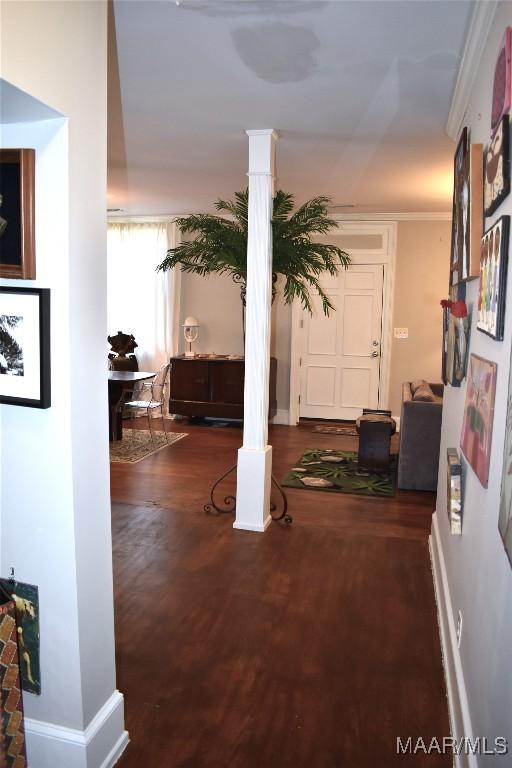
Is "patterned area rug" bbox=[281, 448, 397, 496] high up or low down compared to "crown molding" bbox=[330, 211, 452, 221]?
down

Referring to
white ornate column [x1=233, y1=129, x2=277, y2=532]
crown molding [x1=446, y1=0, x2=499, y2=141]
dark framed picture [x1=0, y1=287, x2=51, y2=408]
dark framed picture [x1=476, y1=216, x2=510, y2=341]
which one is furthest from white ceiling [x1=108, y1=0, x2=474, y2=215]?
dark framed picture [x1=0, y1=287, x2=51, y2=408]

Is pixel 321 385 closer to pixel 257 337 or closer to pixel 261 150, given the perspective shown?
pixel 257 337

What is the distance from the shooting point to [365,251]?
7582 millimetres

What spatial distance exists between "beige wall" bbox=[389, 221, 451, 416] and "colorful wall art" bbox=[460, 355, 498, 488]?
17.3 feet

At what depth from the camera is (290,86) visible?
316 cm

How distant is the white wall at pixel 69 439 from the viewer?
66.4 inches

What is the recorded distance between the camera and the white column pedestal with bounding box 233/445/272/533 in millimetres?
4105

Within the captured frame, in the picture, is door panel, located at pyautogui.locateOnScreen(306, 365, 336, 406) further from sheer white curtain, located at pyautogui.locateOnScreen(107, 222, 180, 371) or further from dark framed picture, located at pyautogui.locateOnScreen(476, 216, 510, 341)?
dark framed picture, located at pyautogui.locateOnScreen(476, 216, 510, 341)

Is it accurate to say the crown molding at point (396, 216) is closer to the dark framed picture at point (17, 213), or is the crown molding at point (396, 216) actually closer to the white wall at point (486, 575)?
the white wall at point (486, 575)

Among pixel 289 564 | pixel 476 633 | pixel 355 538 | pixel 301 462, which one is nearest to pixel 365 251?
pixel 301 462

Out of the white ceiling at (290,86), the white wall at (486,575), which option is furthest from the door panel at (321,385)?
the white wall at (486,575)

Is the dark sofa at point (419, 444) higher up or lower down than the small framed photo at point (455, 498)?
lower down

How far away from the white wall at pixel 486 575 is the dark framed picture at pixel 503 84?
0.46 ft

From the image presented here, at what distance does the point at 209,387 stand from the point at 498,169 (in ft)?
20.1
